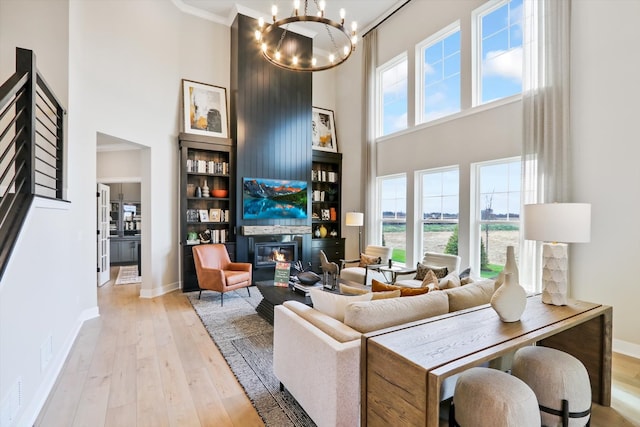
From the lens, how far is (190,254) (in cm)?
550

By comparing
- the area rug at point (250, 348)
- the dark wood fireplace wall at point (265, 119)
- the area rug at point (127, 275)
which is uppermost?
the dark wood fireplace wall at point (265, 119)

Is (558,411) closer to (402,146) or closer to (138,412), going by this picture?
(138,412)

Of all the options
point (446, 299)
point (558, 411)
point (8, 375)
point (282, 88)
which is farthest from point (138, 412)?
point (282, 88)

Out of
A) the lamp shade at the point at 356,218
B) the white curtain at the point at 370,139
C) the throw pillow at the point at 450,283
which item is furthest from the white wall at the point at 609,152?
the white curtain at the point at 370,139

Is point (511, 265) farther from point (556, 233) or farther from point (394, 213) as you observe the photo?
point (394, 213)

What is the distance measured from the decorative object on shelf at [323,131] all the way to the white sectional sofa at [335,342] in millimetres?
5319

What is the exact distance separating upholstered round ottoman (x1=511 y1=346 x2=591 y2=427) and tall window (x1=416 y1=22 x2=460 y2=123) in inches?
162

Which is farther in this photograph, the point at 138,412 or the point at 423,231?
the point at 423,231

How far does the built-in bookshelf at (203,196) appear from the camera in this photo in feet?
18.1

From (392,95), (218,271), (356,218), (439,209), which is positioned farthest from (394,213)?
(218,271)

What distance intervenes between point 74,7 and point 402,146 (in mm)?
5231

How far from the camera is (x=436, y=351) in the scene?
145 centimetres

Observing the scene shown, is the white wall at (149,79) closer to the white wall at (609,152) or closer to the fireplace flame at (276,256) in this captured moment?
the fireplace flame at (276,256)

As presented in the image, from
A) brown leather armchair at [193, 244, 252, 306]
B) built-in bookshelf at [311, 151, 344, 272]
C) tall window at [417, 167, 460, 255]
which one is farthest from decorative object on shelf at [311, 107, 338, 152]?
brown leather armchair at [193, 244, 252, 306]
